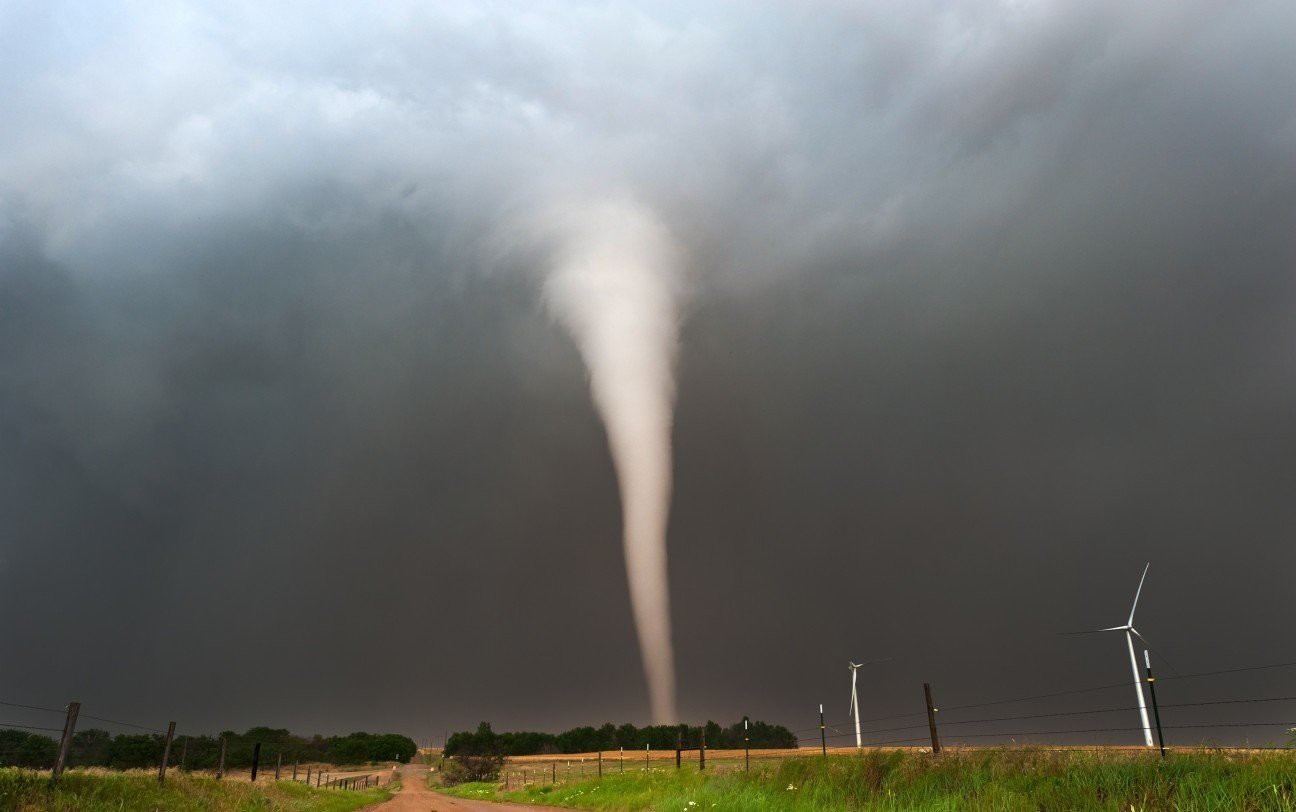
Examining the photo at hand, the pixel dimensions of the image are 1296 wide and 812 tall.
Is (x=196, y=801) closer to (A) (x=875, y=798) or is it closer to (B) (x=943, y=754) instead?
(A) (x=875, y=798)

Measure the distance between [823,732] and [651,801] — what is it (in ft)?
25.9

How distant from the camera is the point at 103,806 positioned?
19.1 m

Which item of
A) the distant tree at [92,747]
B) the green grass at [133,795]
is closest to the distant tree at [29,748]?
the distant tree at [92,747]

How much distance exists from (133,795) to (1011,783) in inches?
921

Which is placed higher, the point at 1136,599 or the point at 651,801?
the point at 1136,599

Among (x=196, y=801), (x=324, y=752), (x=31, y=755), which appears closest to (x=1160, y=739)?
(x=196, y=801)

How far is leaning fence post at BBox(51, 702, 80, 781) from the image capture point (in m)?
19.2

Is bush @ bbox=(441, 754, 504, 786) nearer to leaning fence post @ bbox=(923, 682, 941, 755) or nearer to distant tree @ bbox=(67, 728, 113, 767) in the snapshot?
leaning fence post @ bbox=(923, 682, 941, 755)

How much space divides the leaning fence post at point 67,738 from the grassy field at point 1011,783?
16.2m

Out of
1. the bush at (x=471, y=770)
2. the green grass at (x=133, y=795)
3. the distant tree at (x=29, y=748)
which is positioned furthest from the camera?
the distant tree at (x=29, y=748)

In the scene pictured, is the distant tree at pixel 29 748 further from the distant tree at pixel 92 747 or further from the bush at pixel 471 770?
the bush at pixel 471 770

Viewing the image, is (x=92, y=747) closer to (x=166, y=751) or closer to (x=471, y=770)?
(x=471, y=770)

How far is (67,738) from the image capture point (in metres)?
19.8

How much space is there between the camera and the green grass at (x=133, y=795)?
17739 mm
